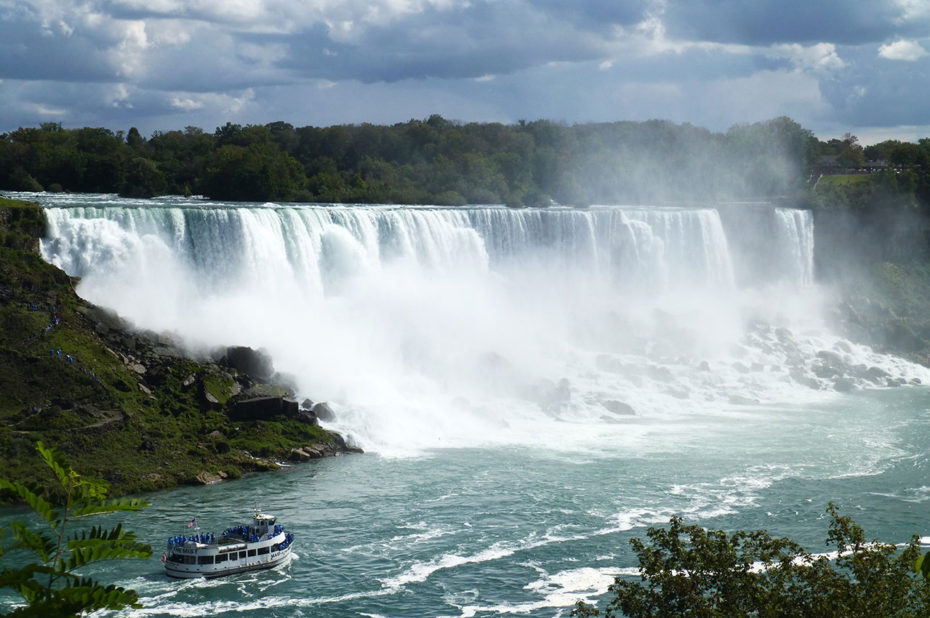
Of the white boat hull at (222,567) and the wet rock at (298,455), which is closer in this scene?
the white boat hull at (222,567)

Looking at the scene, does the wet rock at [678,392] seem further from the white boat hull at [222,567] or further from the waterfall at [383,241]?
the white boat hull at [222,567]

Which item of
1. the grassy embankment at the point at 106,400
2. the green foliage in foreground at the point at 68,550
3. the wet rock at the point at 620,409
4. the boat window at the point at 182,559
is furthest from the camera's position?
the wet rock at the point at 620,409

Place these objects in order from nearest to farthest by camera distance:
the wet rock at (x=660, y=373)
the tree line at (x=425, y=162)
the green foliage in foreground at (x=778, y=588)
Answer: the green foliage in foreground at (x=778, y=588) < the wet rock at (x=660, y=373) < the tree line at (x=425, y=162)

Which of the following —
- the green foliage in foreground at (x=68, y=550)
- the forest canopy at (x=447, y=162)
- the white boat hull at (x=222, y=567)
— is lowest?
the white boat hull at (x=222, y=567)

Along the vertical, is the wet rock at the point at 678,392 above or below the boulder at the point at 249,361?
below

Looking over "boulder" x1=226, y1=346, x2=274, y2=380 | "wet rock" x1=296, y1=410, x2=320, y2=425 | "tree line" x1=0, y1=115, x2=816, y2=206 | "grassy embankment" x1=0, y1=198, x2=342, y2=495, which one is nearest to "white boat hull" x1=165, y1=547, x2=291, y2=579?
"grassy embankment" x1=0, y1=198, x2=342, y2=495

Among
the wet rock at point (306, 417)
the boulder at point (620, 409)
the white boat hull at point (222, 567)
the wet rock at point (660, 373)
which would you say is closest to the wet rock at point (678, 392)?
the wet rock at point (660, 373)
